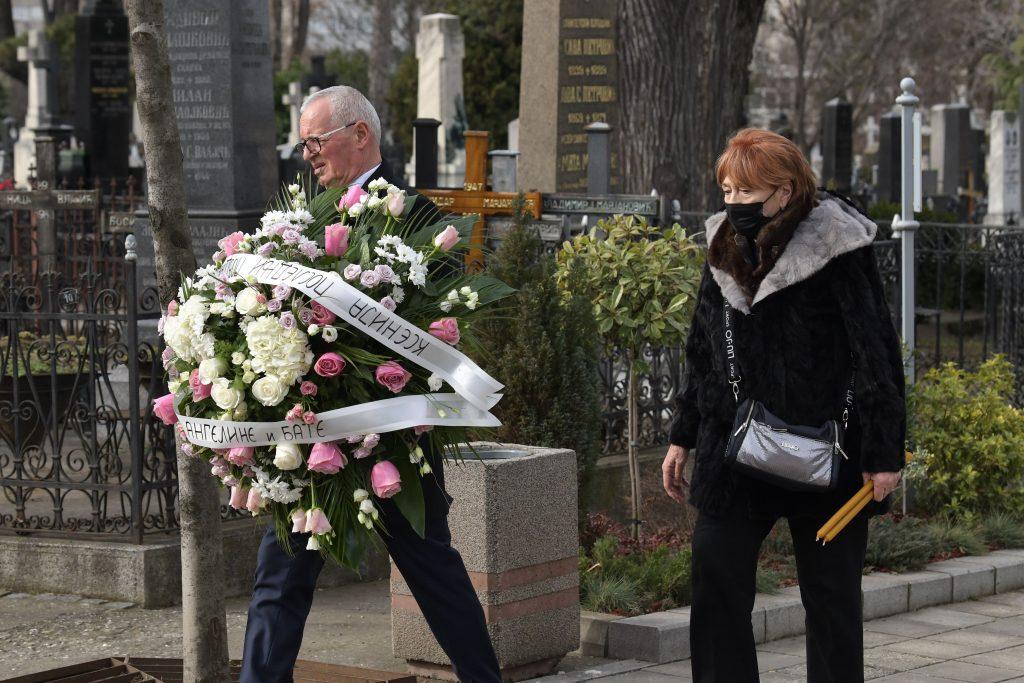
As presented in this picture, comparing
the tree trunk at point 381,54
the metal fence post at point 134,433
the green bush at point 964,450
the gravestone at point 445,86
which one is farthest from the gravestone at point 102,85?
the tree trunk at point 381,54

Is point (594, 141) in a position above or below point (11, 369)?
above

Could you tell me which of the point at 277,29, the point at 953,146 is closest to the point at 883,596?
the point at 953,146

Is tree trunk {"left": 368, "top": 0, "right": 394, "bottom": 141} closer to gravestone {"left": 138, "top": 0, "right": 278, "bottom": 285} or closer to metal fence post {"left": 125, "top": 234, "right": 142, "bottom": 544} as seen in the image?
gravestone {"left": 138, "top": 0, "right": 278, "bottom": 285}

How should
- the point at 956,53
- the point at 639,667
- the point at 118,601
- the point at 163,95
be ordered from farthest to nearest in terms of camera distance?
1. the point at 956,53
2. the point at 118,601
3. the point at 639,667
4. the point at 163,95

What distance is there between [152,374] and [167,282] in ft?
6.82

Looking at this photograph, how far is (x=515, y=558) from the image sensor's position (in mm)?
5582

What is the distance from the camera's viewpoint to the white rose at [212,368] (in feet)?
13.7

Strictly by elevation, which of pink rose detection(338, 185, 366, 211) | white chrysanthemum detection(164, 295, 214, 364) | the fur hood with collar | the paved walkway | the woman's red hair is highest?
the woman's red hair

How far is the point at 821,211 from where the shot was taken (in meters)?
4.47

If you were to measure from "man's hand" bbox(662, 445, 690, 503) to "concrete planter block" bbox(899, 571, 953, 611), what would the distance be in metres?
2.56

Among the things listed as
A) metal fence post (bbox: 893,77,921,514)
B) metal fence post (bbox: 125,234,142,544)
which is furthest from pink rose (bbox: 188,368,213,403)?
metal fence post (bbox: 893,77,921,514)

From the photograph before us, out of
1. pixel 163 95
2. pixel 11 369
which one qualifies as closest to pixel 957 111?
pixel 11 369

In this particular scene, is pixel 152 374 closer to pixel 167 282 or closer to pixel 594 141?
pixel 167 282

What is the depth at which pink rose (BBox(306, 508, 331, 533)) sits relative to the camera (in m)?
4.16
